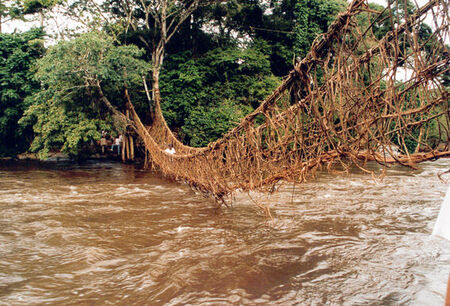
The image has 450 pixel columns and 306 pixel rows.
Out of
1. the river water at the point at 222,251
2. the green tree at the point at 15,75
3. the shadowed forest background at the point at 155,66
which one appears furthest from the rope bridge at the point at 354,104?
the green tree at the point at 15,75

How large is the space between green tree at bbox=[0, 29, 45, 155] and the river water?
727 cm

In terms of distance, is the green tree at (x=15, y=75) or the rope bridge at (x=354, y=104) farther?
the green tree at (x=15, y=75)

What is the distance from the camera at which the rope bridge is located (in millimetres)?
1239

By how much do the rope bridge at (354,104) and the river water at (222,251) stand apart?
73 cm

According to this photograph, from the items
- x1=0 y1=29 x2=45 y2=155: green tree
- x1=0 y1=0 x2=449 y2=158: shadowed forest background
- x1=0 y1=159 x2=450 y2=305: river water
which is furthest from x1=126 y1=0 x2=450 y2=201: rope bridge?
x1=0 y1=29 x2=45 y2=155: green tree

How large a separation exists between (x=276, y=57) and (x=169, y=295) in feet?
36.4

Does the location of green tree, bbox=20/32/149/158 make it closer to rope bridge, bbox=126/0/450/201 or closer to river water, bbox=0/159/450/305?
river water, bbox=0/159/450/305

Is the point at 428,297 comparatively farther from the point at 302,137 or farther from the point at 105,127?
the point at 105,127

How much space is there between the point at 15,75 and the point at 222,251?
11.6m

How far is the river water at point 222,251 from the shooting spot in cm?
211

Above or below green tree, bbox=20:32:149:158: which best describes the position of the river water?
below

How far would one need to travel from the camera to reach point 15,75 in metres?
11.0

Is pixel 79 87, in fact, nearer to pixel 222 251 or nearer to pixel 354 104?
pixel 222 251

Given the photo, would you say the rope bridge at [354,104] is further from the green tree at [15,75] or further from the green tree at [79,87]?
the green tree at [15,75]
